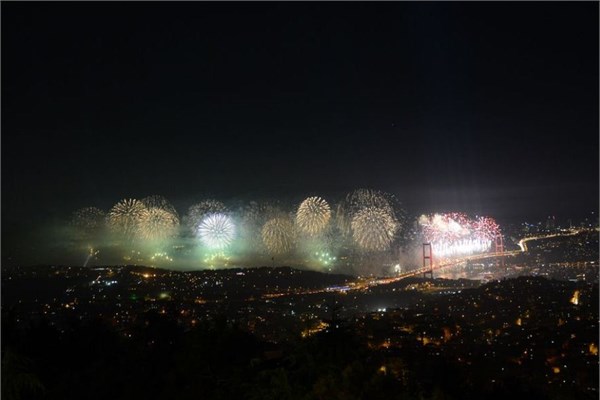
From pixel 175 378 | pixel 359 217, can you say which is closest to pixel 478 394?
pixel 175 378

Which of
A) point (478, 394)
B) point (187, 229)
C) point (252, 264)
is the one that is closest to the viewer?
point (478, 394)

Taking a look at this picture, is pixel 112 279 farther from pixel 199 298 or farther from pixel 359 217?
pixel 359 217

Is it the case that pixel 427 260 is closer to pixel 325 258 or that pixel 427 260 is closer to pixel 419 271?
pixel 419 271

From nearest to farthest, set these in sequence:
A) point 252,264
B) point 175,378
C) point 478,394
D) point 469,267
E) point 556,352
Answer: point 175,378 → point 478,394 → point 556,352 → point 252,264 → point 469,267

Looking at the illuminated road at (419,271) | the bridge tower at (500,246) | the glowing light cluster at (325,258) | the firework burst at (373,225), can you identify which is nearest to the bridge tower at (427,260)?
the illuminated road at (419,271)

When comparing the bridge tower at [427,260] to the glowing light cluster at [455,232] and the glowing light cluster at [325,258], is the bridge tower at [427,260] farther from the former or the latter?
the glowing light cluster at [325,258]

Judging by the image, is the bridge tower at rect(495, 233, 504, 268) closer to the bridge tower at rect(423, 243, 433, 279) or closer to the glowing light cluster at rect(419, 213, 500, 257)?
the glowing light cluster at rect(419, 213, 500, 257)

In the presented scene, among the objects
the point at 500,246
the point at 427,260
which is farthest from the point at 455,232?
the point at 500,246
